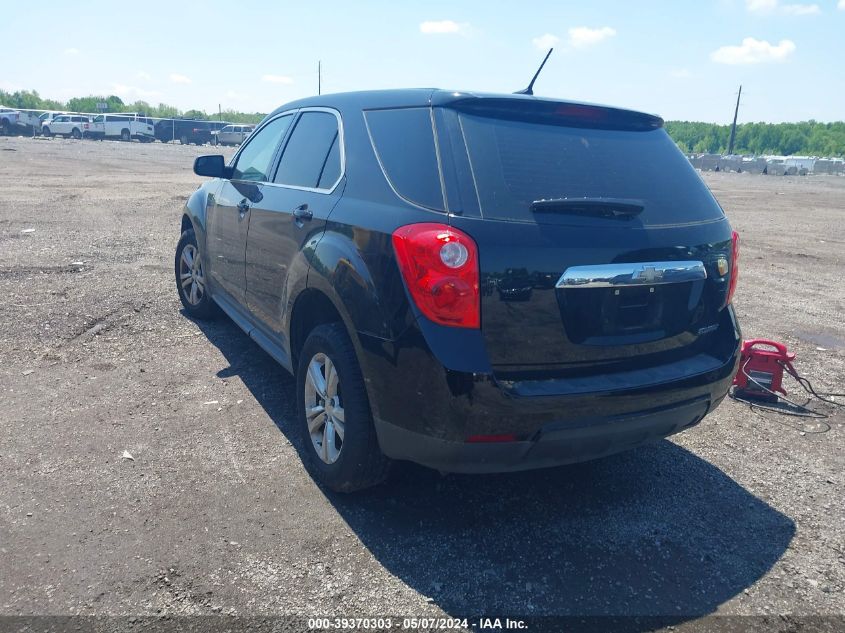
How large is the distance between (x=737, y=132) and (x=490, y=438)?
120672mm

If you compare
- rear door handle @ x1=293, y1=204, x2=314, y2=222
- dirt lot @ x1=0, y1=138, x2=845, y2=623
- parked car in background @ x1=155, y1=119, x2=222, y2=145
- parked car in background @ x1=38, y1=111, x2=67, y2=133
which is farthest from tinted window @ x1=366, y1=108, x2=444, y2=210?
parked car in background @ x1=38, y1=111, x2=67, y2=133

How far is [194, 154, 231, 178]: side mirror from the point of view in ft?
16.7

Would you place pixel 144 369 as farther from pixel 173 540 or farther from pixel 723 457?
pixel 723 457

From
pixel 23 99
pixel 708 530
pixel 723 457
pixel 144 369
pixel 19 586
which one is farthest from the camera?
pixel 23 99

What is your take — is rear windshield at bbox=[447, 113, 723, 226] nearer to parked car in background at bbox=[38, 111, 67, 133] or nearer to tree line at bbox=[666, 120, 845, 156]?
parked car in background at bbox=[38, 111, 67, 133]

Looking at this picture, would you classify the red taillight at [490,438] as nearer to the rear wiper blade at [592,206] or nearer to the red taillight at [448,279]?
the red taillight at [448,279]

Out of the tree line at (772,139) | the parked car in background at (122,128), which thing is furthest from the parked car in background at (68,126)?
the tree line at (772,139)

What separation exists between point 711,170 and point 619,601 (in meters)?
59.3

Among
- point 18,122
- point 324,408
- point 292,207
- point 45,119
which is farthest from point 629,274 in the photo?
point 18,122

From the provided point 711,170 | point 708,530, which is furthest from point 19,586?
point 711,170

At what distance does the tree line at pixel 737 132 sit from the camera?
3964 inches

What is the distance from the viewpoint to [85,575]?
8.94ft

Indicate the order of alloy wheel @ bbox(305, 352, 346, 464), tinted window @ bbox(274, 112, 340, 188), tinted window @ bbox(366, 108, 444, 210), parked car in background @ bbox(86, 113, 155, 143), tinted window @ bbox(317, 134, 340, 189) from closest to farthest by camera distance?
1. tinted window @ bbox(366, 108, 444, 210)
2. alloy wheel @ bbox(305, 352, 346, 464)
3. tinted window @ bbox(317, 134, 340, 189)
4. tinted window @ bbox(274, 112, 340, 188)
5. parked car in background @ bbox(86, 113, 155, 143)

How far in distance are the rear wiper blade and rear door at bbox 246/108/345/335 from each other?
1.11m
